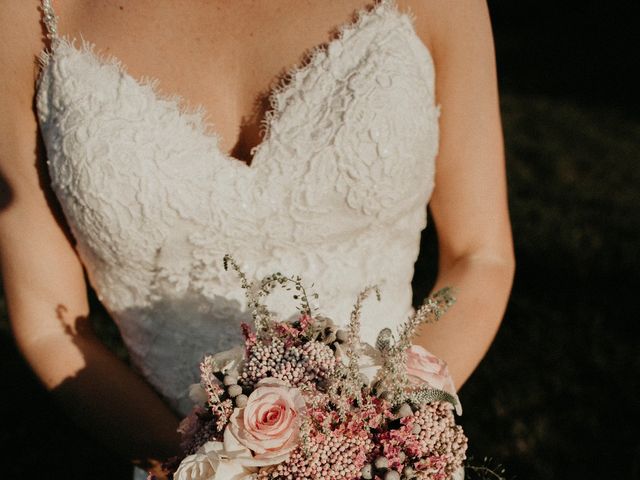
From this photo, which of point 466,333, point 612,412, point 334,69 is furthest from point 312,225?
point 612,412

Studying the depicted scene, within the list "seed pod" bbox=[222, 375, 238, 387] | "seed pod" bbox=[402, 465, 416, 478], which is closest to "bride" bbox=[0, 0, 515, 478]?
Result: "seed pod" bbox=[222, 375, 238, 387]

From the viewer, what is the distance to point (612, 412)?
148 inches

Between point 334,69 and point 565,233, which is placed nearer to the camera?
point 334,69

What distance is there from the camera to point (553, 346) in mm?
4250

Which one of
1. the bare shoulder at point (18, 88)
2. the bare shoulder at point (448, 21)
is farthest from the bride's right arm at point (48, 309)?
the bare shoulder at point (448, 21)

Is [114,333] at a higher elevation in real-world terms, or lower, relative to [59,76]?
lower

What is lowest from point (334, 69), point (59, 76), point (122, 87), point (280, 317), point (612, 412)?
point (612, 412)

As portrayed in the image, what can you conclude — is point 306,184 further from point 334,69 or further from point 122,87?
point 122,87

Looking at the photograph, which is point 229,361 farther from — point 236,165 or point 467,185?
point 467,185

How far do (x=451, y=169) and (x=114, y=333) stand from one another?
9.82ft

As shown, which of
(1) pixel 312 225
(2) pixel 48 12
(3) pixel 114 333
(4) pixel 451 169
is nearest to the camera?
(2) pixel 48 12

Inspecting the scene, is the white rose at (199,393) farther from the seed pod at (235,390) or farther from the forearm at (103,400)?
the forearm at (103,400)

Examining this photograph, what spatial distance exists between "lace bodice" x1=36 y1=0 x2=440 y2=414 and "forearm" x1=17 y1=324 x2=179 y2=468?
274 mm

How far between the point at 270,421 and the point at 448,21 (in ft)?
4.49
